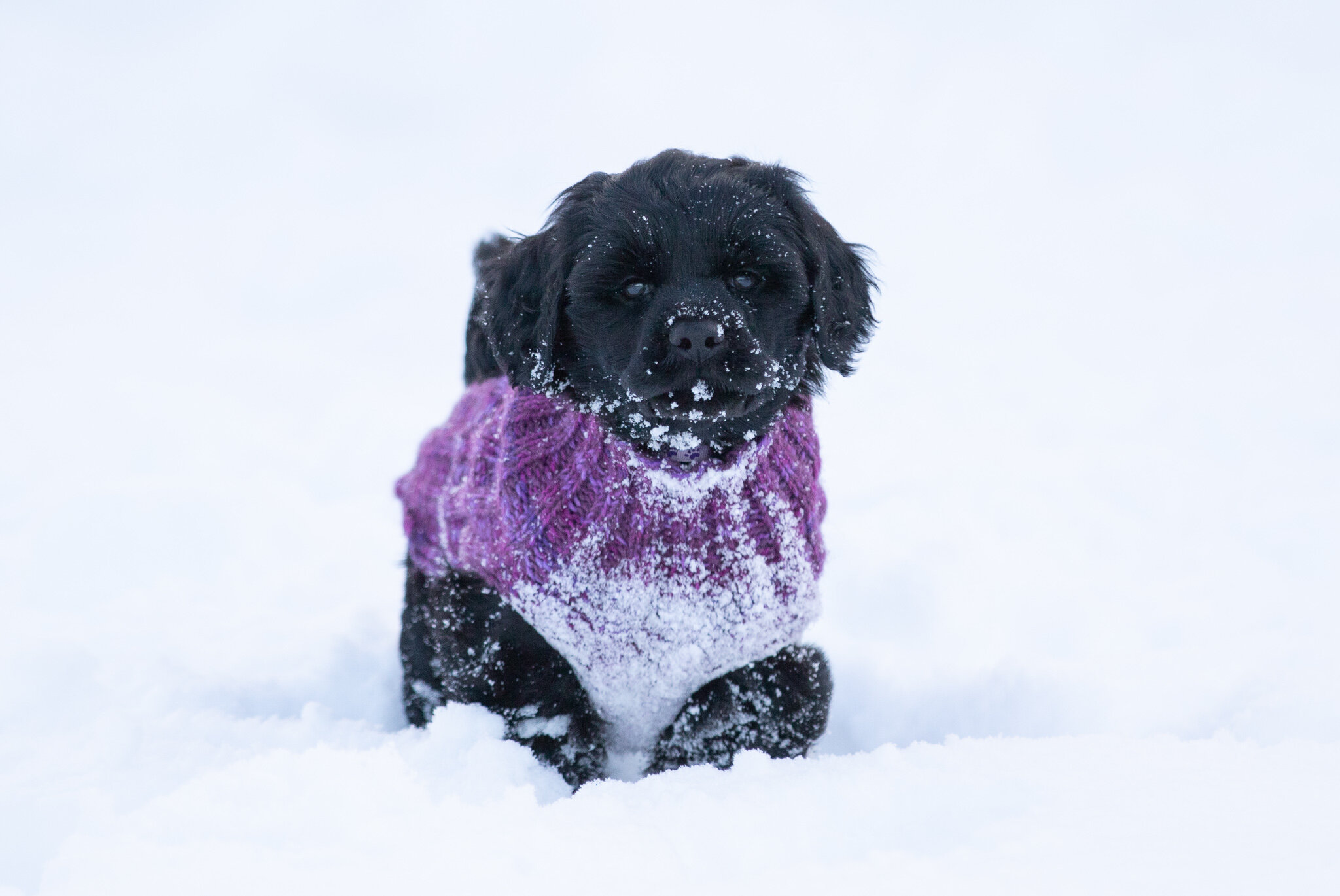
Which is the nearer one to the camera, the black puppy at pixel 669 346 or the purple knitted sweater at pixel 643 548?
the black puppy at pixel 669 346

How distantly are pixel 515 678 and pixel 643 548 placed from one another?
0.56 meters

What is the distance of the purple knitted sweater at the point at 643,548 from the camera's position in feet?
7.82

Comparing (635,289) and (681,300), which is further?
(635,289)

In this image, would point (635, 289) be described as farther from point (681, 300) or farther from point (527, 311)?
point (527, 311)

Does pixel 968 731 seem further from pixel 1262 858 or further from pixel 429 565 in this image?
pixel 429 565

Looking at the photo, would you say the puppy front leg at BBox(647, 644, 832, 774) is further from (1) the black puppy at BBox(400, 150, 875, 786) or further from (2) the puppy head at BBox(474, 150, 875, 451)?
(2) the puppy head at BBox(474, 150, 875, 451)

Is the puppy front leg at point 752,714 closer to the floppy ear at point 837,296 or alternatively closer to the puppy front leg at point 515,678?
the puppy front leg at point 515,678

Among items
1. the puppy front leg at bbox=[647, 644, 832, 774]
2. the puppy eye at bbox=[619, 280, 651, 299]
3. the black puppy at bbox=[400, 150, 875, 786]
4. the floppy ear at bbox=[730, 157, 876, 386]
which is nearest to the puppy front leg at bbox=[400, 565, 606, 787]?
the black puppy at bbox=[400, 150, 875, 786]

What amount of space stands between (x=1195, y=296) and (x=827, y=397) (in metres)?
4.77

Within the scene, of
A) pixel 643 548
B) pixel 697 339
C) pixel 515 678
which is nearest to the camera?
pixel 697 339

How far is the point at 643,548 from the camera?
238 centimetres

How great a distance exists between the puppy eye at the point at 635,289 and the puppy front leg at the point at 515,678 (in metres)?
0.90

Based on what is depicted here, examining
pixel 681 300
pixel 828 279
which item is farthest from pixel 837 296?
pixel 681 300

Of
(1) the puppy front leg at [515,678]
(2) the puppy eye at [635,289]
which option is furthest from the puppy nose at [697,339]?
(1) the puppy front leg at [515,678]
